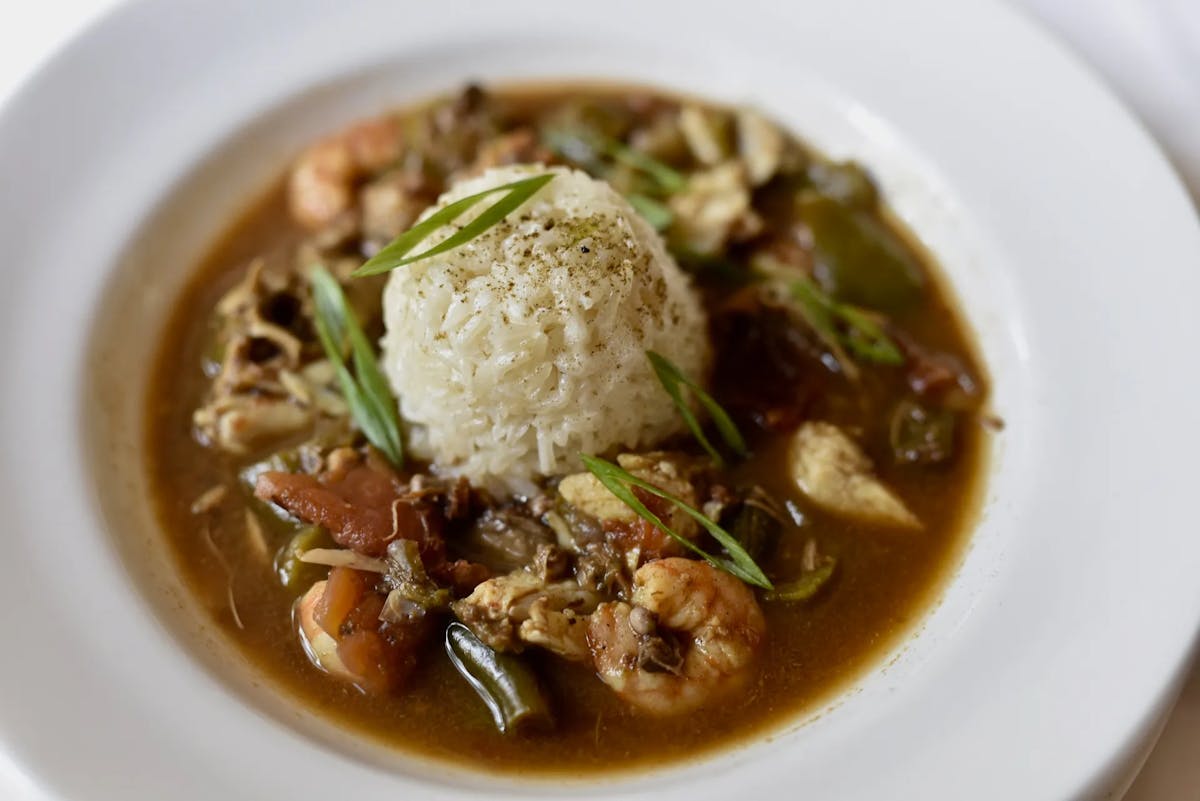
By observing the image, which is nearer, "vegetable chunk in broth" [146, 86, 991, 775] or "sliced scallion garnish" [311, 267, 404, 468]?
"vegetable chunk in broth" [146, 86, 991, 775]

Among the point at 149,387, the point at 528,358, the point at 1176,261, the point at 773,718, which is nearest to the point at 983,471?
the point at 1176,261

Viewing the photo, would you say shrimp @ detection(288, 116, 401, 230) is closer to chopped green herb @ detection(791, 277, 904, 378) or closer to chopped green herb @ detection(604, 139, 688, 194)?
chopped green herb @ detection(604, 139, 688, 194)

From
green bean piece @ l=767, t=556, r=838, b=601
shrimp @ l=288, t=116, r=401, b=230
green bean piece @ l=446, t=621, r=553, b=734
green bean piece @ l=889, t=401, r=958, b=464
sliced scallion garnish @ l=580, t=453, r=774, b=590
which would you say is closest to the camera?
green bean piece @ l=446, t=621, r=553, b=734

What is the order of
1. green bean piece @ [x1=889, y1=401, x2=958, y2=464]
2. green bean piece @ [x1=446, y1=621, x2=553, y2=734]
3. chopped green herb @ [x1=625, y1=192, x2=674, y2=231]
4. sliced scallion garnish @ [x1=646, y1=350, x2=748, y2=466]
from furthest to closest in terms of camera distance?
chopped green herb @ [x1=625, y1=192, x2=674, y2=231], green bean piece @ [x1=889, y1=401, x2=958, y2=464], sliced scallion garnish @ [x1=646, y1=350, x2=748, y2=466], green bean piece @ [x1=446, y1=621, x2=553, y2=734]

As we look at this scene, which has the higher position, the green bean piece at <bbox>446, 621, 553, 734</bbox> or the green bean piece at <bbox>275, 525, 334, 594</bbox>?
the green bean piece at <bbox>275, 525, 334, 594</bbox>

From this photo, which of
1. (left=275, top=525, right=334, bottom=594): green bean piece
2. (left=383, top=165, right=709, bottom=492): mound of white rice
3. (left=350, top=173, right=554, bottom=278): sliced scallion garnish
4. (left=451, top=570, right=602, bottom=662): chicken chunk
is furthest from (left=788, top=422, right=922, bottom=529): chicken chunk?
(left=275, top=525, right=334, bottom=594): green bean piece

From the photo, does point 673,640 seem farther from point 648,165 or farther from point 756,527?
point 648,165

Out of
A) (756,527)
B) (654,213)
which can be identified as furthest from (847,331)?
(756,527)
